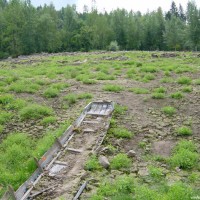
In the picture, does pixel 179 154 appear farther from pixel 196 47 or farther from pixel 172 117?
pixel 196 47

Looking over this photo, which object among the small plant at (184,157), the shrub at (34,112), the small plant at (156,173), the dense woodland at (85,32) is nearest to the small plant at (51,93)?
the shrub at (34,112)

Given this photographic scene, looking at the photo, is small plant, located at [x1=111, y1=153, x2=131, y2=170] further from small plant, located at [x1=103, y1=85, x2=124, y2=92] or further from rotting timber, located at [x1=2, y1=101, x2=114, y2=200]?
small plant, located at [x1=103, y1=85, x2=124, y2=92]

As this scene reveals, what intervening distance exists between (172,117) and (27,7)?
56.5m

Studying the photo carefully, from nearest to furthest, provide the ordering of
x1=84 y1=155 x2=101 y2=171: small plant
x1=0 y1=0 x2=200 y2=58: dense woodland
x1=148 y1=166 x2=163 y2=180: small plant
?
x1=148 y1=166 x2=163 y2=180: small plant → x1=84 y1=155 x2=101 y2=171: small plant → x1=0 y1=0 x2=200 y2=58: dense woodland

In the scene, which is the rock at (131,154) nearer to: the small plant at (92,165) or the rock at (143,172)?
the rock at (143,172)

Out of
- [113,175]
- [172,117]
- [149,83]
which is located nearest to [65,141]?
[113,175]

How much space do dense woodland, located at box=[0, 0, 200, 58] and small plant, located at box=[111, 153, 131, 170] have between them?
50958 mm

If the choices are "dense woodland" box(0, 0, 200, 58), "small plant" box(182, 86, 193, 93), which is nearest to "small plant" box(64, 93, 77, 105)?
"small plant" box(182, 86, 193, 93)

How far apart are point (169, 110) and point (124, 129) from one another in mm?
2576

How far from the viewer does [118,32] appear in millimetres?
73188

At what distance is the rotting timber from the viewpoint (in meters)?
7.05

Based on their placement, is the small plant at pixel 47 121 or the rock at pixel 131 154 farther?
the small plant at pixel 47 121

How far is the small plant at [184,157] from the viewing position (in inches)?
316

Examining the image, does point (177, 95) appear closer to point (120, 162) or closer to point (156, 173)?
point (120, 162)
